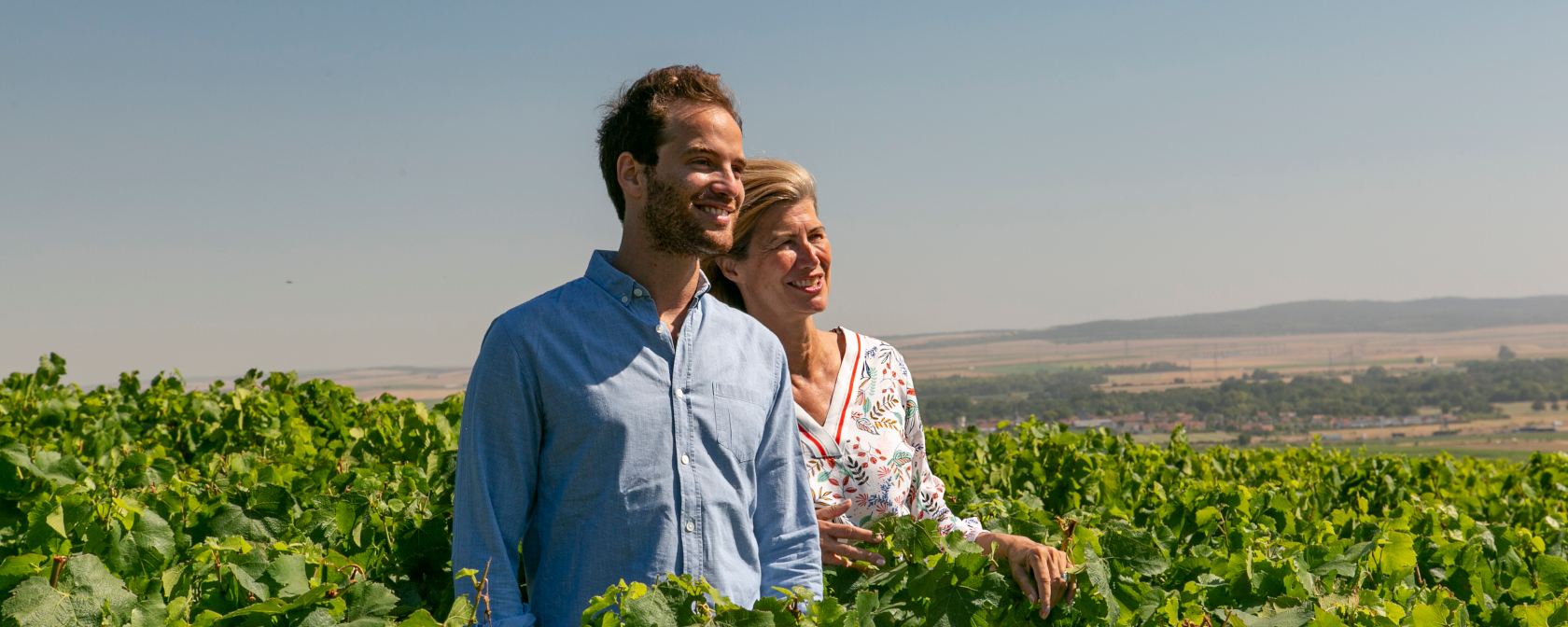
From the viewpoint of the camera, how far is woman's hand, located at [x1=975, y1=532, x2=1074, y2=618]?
2.38m

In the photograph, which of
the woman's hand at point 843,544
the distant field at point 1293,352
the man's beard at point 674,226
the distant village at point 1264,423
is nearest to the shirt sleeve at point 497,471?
the man's beard at point 674,226

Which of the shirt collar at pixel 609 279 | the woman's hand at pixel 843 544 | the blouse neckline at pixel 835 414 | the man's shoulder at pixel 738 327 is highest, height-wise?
the shirt collar at pixel 609 279

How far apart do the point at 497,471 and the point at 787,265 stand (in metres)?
1.25

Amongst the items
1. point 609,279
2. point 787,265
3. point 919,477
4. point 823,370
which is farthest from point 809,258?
point 609,279

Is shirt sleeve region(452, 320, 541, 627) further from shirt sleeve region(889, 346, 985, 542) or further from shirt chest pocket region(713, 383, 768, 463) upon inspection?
shirt sleeve region(889, 346, 985, 542)

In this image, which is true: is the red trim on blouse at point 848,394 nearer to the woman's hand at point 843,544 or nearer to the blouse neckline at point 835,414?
the blouse neckline at point 835,414

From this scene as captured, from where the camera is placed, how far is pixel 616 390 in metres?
2.21

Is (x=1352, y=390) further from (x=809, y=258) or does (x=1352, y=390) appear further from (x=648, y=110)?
(x=648, y=110)

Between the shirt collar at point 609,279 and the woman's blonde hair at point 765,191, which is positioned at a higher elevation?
the woman's blonde hair at point 765,191

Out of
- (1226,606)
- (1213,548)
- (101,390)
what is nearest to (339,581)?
(1226,606)

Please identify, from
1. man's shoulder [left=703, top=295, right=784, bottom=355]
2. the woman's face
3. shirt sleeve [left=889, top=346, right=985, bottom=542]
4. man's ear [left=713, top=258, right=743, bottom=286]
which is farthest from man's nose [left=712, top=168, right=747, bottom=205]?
shirt sleeve [left=889, top=346, right=985, bottom=542]

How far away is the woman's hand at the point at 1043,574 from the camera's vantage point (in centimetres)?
238

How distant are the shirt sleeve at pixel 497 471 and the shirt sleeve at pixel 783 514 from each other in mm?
599

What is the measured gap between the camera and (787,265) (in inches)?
122
